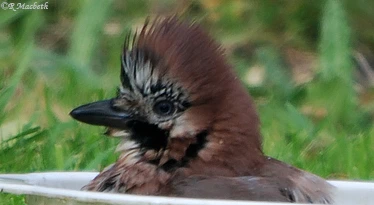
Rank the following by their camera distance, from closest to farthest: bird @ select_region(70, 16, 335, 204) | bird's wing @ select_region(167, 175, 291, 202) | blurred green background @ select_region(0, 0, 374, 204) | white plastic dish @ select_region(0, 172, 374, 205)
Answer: white plastic dish @ select_region(0, 172, 374, 205)
bird's wing @ select_region(167, 175, 291, 202)
bird @ select_region(70, 16, 335, 204)
blurred green background @ select_region(0, 0, 374, 204)

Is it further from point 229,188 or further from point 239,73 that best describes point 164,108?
point 239,73

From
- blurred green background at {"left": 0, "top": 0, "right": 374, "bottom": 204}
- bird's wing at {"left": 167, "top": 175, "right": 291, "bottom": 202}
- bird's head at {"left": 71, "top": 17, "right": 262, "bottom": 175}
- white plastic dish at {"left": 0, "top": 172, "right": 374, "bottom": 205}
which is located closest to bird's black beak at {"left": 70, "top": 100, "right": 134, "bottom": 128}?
bird's head at {"left": 71, "top": 17, "right": 262, "bottom": 175}

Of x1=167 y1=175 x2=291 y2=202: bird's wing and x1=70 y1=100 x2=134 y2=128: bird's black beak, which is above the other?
x1=70 y1=100 x2=134 y2=128: bird's black beak

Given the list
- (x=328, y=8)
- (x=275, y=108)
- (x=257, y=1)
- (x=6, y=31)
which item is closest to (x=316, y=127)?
(x=275, y=108)

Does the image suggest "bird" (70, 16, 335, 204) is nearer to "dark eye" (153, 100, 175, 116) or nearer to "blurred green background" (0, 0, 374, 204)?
"dark eye" (153, 100, 175, 116)

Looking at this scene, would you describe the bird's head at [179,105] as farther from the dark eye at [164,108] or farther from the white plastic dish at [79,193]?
the white plastic dish at [79,193]

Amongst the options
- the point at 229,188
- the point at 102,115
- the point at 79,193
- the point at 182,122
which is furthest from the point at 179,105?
the point at 79,193

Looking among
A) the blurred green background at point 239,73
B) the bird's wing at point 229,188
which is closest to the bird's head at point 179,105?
the bird's wing at point 229,188

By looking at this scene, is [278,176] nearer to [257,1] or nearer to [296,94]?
[296,94]
